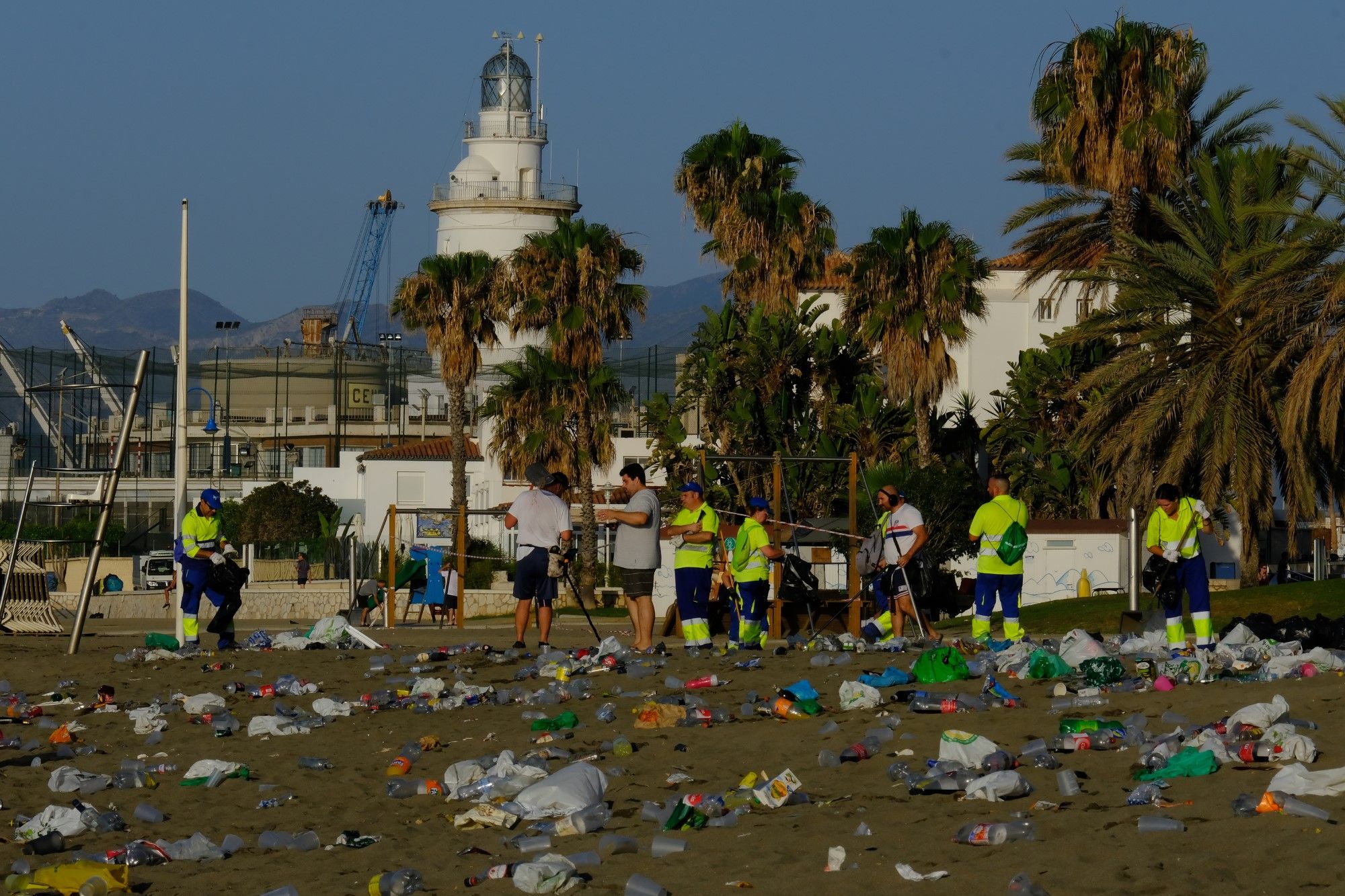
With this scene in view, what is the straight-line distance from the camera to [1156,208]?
3081cm

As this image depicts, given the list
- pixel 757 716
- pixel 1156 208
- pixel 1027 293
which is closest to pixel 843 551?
pixel 1156 208

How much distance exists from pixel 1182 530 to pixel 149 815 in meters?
8.62

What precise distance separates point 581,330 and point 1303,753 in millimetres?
34471

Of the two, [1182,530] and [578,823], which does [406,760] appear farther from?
[1182,530]

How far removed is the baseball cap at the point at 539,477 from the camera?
52.5ft

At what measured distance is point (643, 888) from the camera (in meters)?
7.61

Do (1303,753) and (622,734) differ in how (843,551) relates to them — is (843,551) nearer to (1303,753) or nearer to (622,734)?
(622,734)

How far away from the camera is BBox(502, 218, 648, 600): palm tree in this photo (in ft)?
140

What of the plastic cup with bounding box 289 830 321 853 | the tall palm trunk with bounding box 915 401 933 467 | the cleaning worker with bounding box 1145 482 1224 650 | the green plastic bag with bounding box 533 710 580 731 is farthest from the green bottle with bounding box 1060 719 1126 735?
the tall palm trunk with bounding box 915 401 933 467

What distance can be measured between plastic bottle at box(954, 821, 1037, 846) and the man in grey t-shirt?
308 inches

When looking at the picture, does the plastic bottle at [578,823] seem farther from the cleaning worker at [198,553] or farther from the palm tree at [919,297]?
the palm tree at [919,297]

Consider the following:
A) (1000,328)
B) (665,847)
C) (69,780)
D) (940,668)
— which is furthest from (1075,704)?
(1000,328)

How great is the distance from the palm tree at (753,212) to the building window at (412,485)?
25559mm

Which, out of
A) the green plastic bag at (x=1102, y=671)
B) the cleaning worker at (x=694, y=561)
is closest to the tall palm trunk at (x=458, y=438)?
the cleaning worker at (x=694, y=561)
